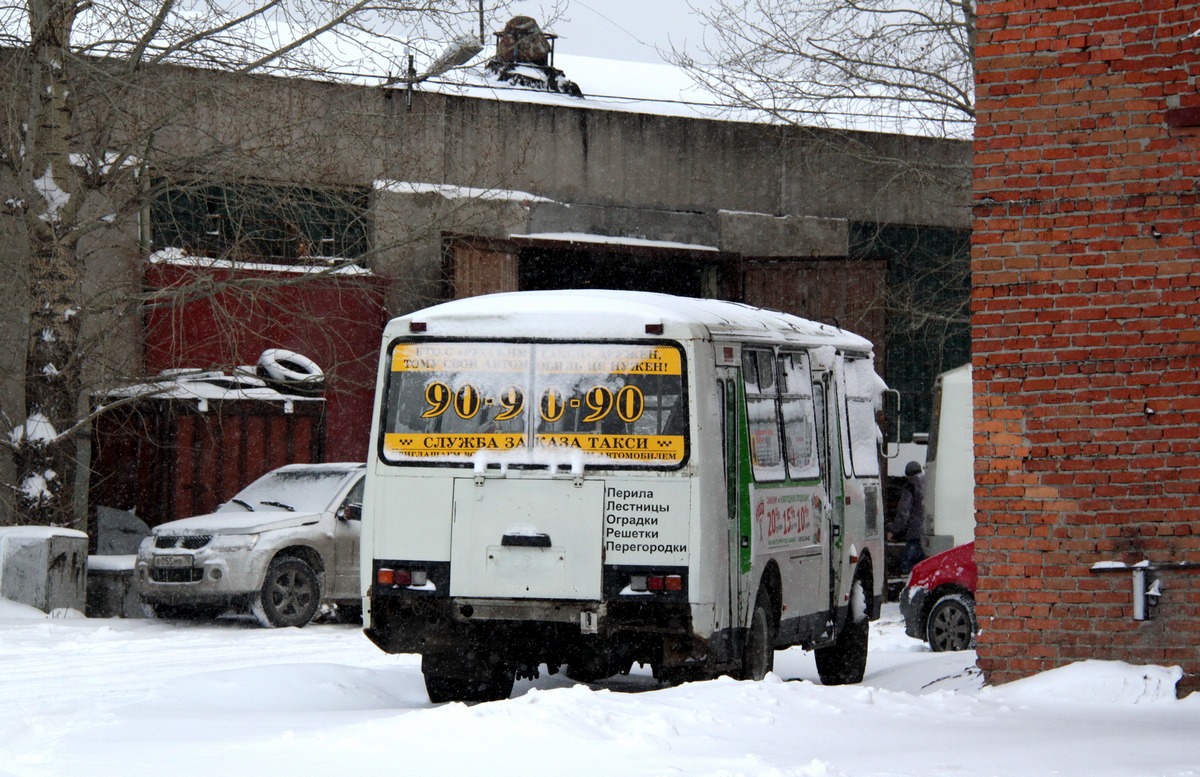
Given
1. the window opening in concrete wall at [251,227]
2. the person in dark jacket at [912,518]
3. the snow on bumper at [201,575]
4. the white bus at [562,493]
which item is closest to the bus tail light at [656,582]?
the white bus at [562,493]

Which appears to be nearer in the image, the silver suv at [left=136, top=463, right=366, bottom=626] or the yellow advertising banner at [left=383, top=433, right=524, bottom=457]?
the yellow advertising banner at [left=383, top=433, right=524, bottom=457]

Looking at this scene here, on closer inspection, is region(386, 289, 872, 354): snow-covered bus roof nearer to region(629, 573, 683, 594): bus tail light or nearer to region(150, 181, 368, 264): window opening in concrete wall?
region(629, 573, 683, 594): bus tail light

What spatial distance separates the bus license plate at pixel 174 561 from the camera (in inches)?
699

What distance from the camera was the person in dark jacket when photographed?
24594 mm

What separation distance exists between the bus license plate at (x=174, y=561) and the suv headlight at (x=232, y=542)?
0.87 ft

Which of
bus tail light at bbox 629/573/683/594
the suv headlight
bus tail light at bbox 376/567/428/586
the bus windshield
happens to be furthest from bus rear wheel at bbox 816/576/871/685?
the suv headlight

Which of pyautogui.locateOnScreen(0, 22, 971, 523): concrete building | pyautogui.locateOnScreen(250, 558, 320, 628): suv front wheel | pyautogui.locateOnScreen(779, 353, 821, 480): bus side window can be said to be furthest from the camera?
pyautogui.locateOnScreen(0, 22, 971, 523): concrete building

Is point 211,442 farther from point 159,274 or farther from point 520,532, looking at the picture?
point 520,532

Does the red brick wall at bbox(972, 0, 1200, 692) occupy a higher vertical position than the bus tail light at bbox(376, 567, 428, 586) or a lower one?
higher

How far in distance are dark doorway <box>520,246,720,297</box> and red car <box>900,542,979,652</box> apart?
12.2 metres

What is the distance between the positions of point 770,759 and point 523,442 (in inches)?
145

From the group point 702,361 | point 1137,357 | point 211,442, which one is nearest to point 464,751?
point 702,361

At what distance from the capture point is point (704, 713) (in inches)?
351

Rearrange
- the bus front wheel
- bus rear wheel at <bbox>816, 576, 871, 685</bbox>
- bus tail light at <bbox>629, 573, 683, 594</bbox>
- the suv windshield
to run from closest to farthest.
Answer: bus tail light at <bbox>629, 573, 683, 594</bbox> → the bus front wheel → bus rear wheel at <bbox>816, 576, 871, 685</bbox> → the suv windshield
